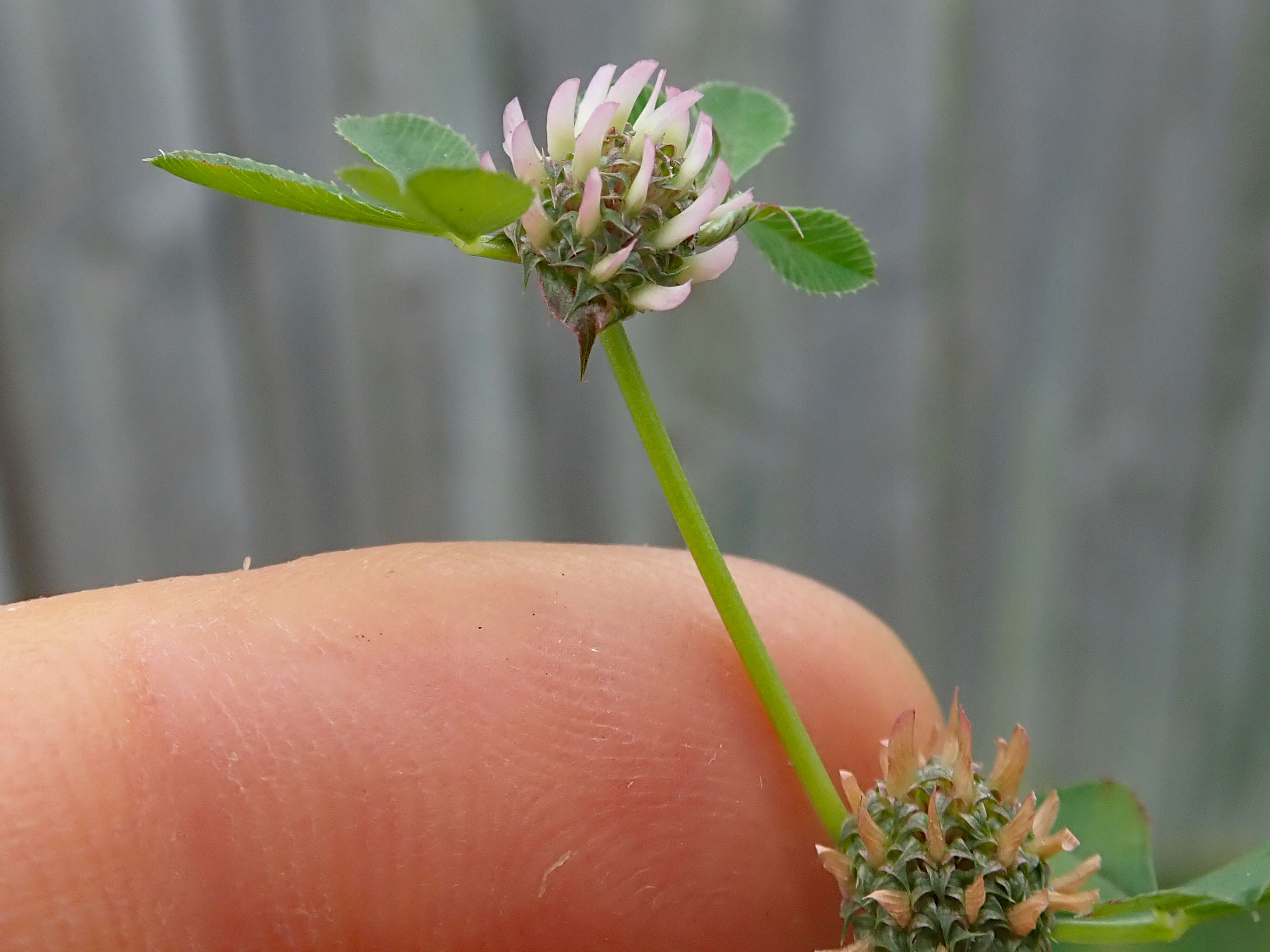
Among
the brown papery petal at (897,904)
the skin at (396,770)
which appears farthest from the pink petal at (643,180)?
the brown papery petal at (897,904)

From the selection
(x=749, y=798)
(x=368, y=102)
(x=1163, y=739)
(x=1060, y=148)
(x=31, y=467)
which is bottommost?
(x=1163, y=739)


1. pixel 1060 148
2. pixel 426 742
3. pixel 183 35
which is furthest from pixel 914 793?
pixel 183 35

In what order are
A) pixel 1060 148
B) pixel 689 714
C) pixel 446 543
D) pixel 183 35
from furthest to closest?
pixel 1060 148, pixel 183 35, pixel 446 543, pixel 689 714

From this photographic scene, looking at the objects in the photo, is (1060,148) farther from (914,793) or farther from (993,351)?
(914,793)

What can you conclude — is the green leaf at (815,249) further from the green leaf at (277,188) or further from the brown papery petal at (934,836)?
the brown papery petal at (934,836)

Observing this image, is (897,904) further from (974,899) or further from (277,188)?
(277,188)

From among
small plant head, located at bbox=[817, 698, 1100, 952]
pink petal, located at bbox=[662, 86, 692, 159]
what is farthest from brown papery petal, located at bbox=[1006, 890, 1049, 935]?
pink petal, located at bbox=[662, 86, 692, 159]

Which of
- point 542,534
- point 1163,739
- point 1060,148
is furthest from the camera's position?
point 1163,739
